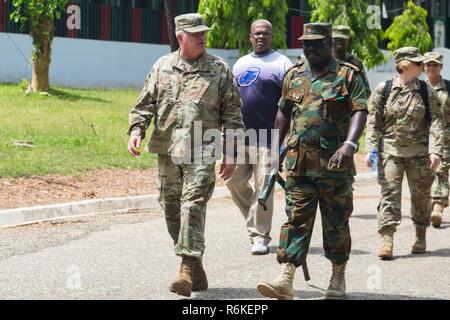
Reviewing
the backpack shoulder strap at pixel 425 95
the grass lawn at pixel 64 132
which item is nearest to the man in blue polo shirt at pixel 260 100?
the backpack shoulder strap at pixel 425 95

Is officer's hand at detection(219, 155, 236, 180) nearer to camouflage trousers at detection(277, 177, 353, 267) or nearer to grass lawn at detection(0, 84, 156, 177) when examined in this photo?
camouflage trousers at detection(277, 177, 353, 267)

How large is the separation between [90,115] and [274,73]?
13.1m

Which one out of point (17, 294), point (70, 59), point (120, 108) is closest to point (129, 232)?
point (17, 294)

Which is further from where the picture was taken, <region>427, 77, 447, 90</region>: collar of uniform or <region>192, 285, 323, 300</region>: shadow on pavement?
<region>427, 77, 447, 90</region>: collar of uniform

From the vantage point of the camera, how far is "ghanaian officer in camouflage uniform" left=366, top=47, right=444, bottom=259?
1038 centimetres

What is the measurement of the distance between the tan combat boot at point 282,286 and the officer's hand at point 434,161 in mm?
3023

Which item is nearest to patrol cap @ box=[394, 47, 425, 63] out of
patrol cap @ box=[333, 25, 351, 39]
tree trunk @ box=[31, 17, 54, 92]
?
patrol cap @ box=[333, 25, 351, 39]

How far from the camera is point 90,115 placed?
23141mm

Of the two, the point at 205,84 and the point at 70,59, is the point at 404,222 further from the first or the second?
the point at 70,59

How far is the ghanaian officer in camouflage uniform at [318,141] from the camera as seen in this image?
311 inches

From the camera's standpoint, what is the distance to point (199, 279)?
8.30 meters

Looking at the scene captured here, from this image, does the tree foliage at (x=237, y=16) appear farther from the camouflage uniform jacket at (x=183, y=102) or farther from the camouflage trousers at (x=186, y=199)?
the camouflage trousers at (x=186, y=199)

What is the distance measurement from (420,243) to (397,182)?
64 cm

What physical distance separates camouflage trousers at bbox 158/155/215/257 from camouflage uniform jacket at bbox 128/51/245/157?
147mm
